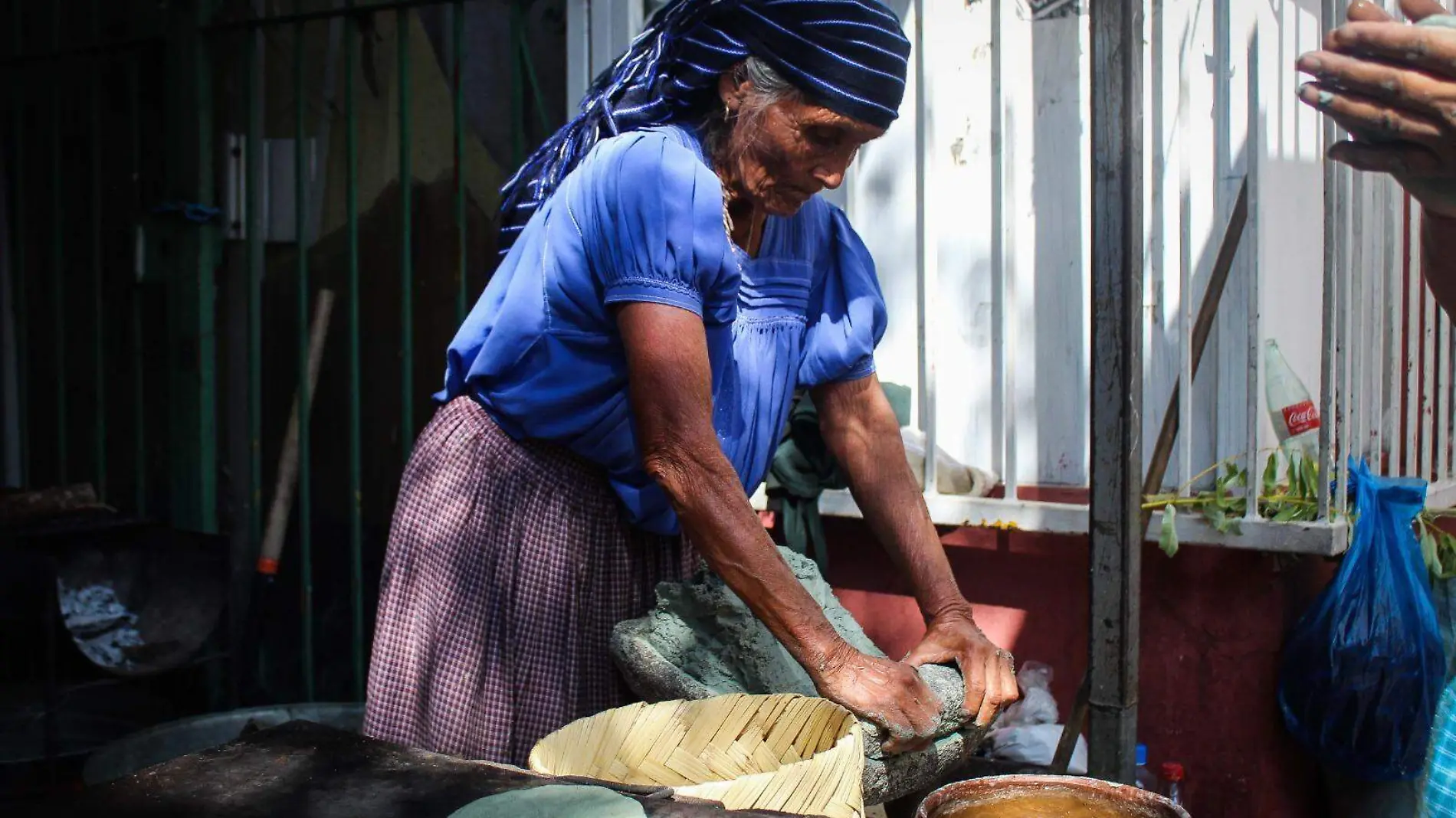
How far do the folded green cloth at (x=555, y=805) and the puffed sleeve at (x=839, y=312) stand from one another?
107 centimetres

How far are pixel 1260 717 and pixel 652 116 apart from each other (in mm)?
2132

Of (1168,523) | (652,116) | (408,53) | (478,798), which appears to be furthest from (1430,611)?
(408,53)

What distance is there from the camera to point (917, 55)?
3232 mm

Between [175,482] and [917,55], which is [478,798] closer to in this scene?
[917,55]

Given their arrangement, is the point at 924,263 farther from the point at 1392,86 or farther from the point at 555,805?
the point at 555,805

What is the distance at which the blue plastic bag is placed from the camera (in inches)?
109

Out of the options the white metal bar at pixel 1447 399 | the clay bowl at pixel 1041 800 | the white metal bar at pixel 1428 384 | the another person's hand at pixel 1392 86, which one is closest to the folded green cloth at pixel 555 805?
the clay bowl at pixel 1041 800

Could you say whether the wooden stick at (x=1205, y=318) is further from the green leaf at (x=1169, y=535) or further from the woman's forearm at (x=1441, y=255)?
the woman's forearm at (x=1441, y=255)

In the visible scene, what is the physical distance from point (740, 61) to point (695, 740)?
959mm

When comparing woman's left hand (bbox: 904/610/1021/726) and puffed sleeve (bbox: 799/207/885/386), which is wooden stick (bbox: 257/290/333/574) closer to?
puffed sleeve (bbox: 799/207/885/386)

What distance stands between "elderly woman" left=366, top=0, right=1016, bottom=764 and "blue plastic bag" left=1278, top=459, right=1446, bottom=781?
132cm

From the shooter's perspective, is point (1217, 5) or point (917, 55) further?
point (917, 55)

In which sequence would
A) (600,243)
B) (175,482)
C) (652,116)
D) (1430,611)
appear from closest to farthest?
1. (600,243)
2. (652,116)
3. (1430,611)
4. (175,482)

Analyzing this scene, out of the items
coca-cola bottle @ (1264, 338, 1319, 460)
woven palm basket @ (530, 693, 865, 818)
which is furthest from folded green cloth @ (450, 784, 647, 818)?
coca-cola bottle @ (1264, 338, 1319, 460)
